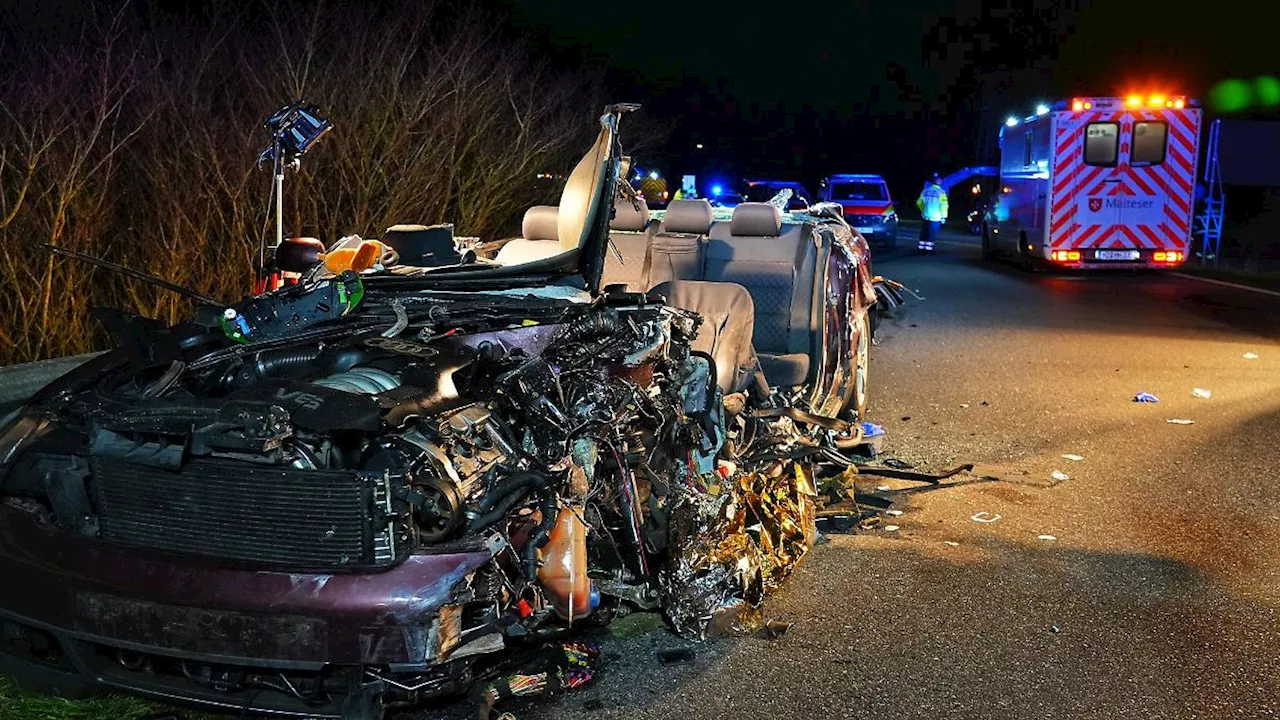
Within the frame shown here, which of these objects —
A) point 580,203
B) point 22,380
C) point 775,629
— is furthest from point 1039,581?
point 22,380

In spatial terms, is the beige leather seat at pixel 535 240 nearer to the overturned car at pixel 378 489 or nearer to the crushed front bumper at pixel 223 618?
the overturned car at pixel 378 489

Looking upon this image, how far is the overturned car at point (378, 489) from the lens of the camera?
3377 millimetres

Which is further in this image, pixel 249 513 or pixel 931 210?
pixel 931 210

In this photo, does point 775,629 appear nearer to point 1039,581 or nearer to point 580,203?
point 1039,581

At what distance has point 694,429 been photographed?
4.71 meters

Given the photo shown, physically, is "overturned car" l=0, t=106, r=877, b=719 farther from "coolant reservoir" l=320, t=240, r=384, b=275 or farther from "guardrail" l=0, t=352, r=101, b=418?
"guardrail" l=0, t=352, r=101, b=418

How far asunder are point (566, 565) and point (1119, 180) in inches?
695

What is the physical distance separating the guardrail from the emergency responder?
21722 mm

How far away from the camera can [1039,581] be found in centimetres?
528

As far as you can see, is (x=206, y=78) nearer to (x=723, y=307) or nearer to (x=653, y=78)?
(x=723, y=307)

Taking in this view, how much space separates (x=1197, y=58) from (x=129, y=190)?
30054mm

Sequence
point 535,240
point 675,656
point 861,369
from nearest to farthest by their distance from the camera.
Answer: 1. point 675,656
2. point 535,240
3. point 861,369

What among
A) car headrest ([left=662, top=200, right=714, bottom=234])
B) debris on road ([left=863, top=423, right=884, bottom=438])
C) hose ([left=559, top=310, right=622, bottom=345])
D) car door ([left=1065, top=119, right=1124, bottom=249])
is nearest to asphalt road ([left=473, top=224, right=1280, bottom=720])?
debris on road ([left=863, top=423, right=884, bottom=438])

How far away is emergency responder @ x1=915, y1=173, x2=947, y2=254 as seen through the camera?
25625 mm
